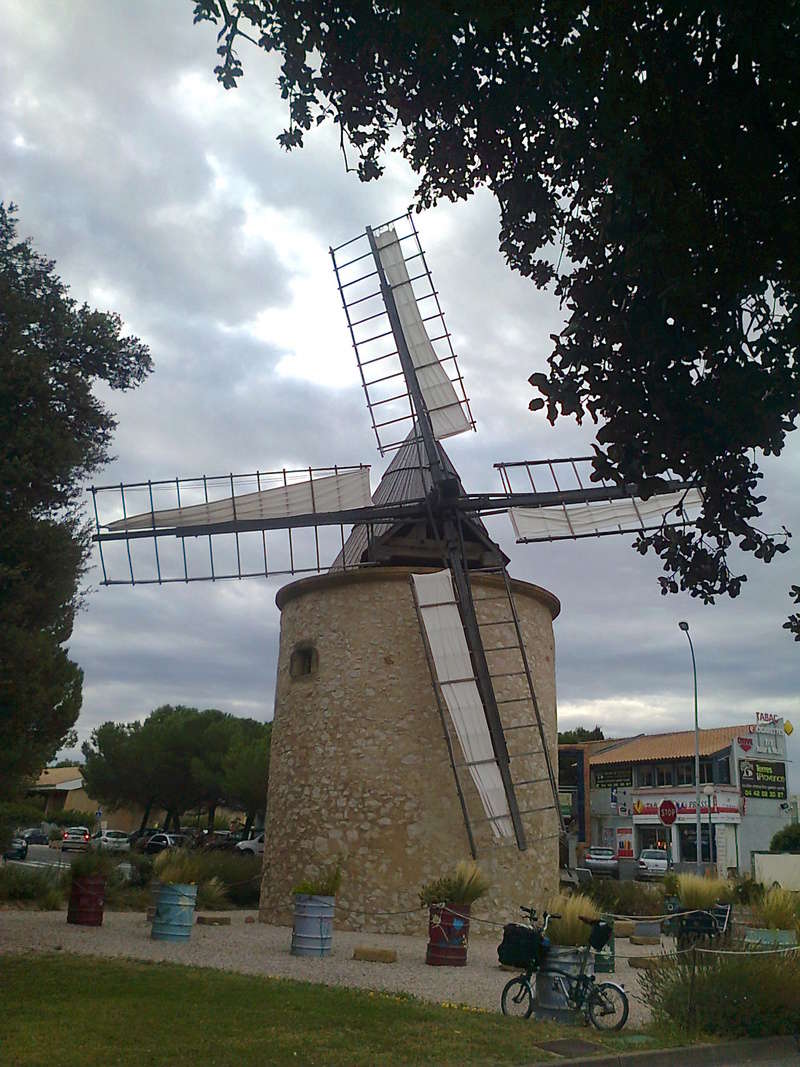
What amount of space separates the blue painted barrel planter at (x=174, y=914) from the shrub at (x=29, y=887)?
5332 millimetres

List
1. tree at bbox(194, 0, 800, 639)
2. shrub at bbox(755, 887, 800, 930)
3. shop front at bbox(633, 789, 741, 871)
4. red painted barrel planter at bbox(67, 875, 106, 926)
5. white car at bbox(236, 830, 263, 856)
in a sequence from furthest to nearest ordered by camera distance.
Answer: shop front at bbox(633, 789, 741, 871) < white car at bbox(236, 830, 263, 856) < red painted barrel planter at bbox(67, 875, 106, 926) < shrub at bbox(755, 887, 800, 930) < tree at bbox(194, 0, 800, 639)

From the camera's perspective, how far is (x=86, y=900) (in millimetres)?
14258

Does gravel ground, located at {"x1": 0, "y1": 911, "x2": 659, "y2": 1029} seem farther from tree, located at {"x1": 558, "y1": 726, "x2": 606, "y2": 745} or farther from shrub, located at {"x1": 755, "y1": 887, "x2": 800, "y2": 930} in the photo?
tree, located at {"x1": 558, "y1": 726, "x2": 606, "y2": 745}

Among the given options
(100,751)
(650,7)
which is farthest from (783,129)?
(100,751)

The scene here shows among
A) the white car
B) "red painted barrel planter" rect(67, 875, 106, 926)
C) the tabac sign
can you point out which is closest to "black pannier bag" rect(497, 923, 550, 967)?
"red painted barrel planter" rect(67, 875, 106, 926)

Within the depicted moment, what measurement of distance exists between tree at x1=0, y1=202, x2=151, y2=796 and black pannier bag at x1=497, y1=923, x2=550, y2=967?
4.95 metres

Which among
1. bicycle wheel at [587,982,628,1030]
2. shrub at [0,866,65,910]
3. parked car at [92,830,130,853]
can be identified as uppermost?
bicycle wheel at [587,982,628,1030]

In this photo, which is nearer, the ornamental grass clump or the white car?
the ornamental grass clump

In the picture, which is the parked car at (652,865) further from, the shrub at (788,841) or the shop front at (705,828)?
the shrub at (788,841)

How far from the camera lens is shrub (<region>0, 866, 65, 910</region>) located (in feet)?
56.8

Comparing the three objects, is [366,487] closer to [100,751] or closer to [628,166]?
[628,166]

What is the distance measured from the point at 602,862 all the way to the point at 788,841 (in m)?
6.63

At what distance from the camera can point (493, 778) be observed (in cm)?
1453

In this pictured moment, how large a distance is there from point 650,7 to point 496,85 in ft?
4.79
